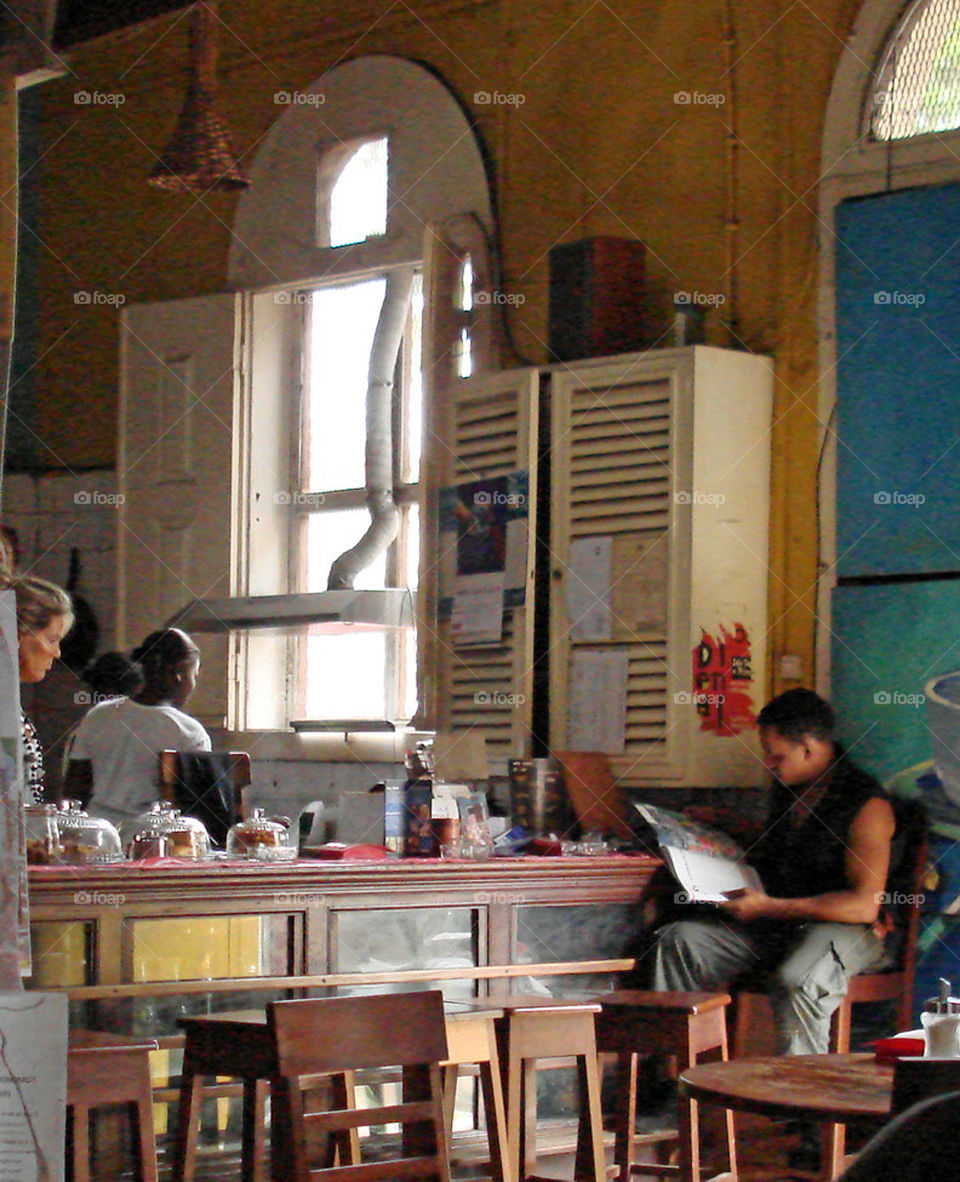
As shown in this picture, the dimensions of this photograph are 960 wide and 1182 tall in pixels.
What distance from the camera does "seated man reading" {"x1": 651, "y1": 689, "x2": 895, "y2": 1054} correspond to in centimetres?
483

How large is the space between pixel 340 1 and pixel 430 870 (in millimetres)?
3854

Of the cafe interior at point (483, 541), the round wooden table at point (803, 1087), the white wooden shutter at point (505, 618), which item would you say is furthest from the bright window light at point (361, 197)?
the round wooden table at point (803, 1087)

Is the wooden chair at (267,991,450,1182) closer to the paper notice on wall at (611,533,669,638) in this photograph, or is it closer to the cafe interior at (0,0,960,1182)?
the cafe interior at (0,0,960,1182)

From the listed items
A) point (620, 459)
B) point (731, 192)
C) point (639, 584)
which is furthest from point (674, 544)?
point (731, 192)

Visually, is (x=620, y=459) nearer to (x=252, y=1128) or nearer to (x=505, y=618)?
(x=505, y=618)

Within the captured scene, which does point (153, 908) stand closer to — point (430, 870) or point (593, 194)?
point (430, 870)

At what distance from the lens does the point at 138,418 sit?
7.52 meters

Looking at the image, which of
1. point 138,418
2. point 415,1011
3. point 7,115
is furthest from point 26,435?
point 7,115

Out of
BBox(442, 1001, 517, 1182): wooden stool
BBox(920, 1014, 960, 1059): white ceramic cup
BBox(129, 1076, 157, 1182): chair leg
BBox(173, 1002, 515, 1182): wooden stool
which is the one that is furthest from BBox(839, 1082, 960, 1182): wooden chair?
BBox(442, 1001, 517, 1182): wooden stool

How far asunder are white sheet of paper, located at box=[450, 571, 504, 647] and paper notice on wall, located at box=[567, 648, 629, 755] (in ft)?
1.09

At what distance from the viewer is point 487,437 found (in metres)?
6.11

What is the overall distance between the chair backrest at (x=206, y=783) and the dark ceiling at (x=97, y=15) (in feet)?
12.8

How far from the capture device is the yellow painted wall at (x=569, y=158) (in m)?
5.69

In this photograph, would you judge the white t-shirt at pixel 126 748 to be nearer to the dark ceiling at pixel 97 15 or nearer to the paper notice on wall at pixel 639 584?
the paper notice on wall at pixel 639 584
